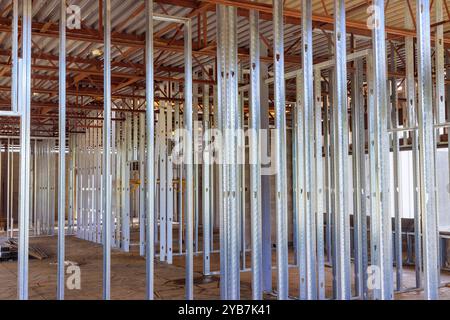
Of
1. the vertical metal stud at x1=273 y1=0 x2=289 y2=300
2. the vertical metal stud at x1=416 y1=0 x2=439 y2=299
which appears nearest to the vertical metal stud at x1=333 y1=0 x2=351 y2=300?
the vertical metal stud at x1=273 y1=0 x2=289 y2=300

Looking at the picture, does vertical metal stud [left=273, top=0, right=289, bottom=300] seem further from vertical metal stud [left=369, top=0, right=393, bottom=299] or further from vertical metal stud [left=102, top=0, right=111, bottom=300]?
vertical metal stud [left=102, top=0, right=111, bottom=300]

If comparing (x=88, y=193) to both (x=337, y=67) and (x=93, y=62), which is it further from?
(x=337, y=67)

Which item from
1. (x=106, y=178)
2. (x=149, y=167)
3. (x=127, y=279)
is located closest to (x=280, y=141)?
(x=149, y=167)

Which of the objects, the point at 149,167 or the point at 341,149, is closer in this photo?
the point at 149,167

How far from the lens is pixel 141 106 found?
1659cm

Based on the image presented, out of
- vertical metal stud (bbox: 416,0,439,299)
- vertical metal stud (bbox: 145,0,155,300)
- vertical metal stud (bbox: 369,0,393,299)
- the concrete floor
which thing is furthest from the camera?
the concrete floor

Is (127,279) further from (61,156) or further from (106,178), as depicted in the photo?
(61,156)

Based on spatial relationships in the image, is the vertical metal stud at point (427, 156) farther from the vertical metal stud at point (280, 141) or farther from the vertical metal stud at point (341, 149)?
the vertical metal stud at point (280, 141)

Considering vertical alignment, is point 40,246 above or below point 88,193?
below

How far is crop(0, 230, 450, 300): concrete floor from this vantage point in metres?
9.18

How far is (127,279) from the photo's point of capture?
1062cm
